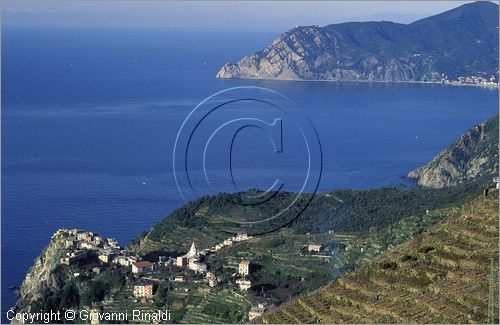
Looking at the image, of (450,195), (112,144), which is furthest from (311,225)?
(112,144)

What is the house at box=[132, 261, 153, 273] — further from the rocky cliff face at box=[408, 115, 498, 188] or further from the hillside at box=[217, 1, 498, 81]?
Result: the hillside at box=[217, 1, 498, 81]

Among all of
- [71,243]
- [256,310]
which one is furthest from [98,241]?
[256,310]

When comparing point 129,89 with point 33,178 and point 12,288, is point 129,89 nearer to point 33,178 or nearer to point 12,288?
point 33,178

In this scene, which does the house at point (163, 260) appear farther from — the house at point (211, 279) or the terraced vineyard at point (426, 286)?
the terraced vineyard at point (426, 286)

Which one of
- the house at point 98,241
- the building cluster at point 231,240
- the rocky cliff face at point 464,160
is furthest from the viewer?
the rocky cliff face at point 464,160

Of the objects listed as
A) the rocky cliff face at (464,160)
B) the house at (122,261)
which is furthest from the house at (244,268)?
the rocky cliff face at (464,160)

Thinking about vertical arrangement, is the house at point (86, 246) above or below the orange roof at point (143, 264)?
above
